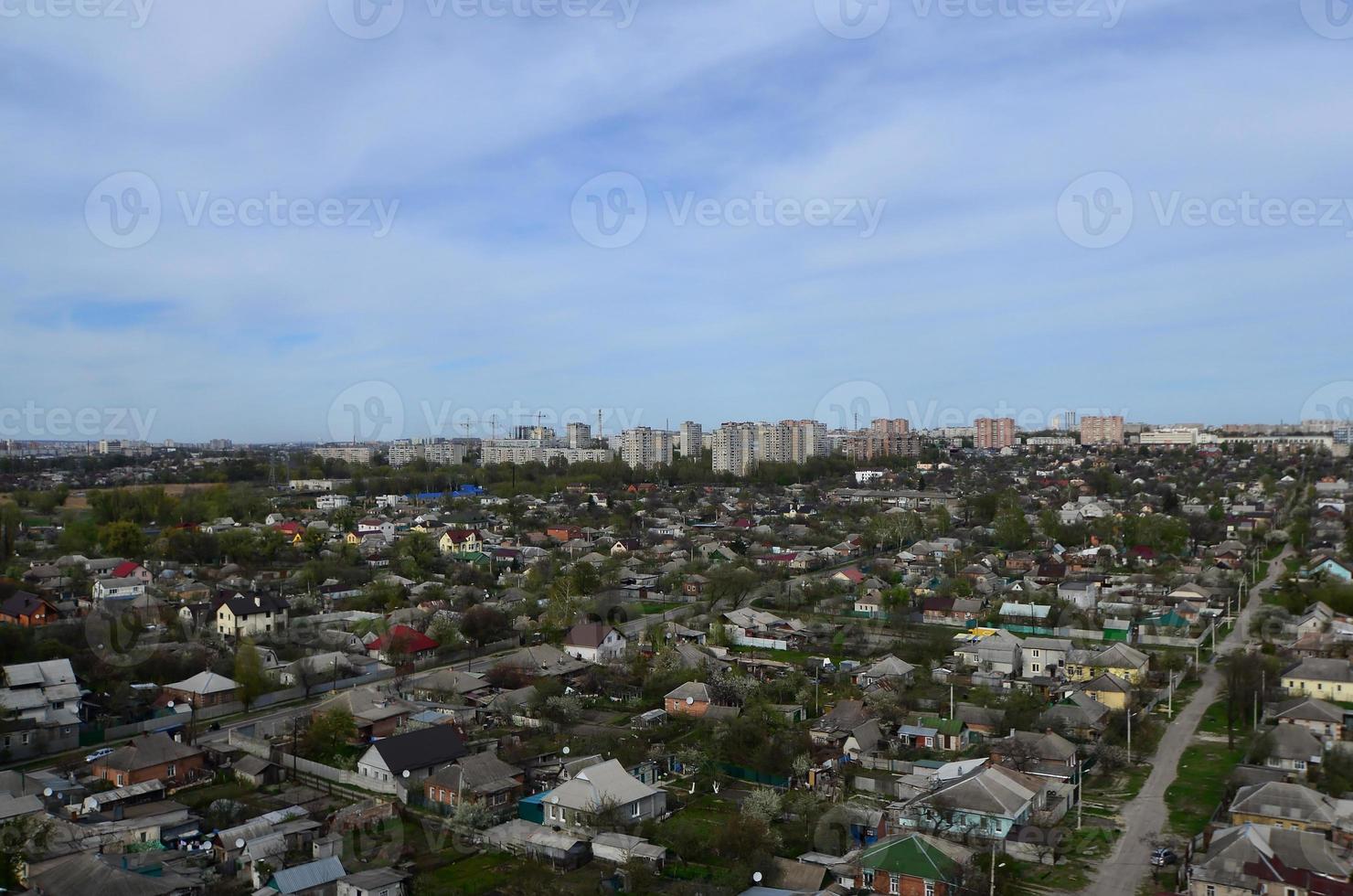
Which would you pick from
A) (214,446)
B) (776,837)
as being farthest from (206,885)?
(214,446)

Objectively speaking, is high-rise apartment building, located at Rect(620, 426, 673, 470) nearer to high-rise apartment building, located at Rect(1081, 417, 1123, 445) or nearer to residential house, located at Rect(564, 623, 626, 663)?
high-rise apartment building, located at Rect(1081, 417, 1123, 445)

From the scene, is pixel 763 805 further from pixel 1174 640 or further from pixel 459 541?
pixel 459 541

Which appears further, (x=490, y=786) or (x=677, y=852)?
(x=490, y=786)

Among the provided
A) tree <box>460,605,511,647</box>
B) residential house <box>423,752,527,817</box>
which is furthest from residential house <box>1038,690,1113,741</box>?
tree <box>460,605,511,647</box>

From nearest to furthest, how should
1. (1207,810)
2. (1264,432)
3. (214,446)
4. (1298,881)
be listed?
(1298,881) < (1207,810) < (1264,432) < (214,446)

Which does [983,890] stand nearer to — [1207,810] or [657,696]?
[1207,810]

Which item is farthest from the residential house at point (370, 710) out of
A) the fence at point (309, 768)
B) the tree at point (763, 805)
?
the tree at point (763, 805)
